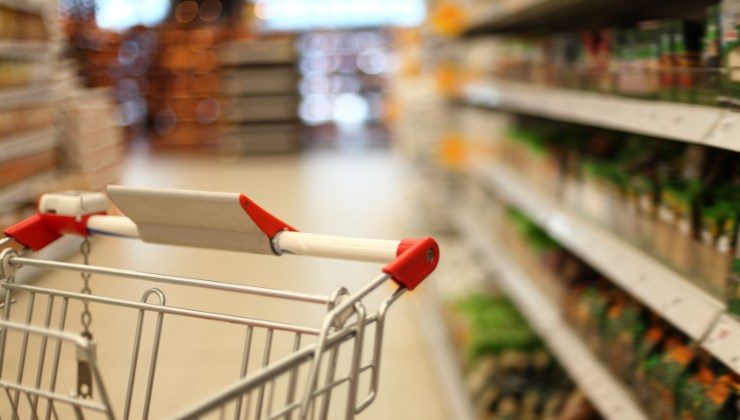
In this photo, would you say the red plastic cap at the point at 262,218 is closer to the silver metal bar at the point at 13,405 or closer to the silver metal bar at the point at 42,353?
the silver metal bar at the point at 42,353

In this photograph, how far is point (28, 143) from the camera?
189cm

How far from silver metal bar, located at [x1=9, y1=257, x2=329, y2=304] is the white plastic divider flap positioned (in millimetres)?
67

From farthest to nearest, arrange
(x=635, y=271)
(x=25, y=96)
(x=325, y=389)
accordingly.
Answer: (x=25, y=96) < (x=635, y=271) < (x=325, y=389)

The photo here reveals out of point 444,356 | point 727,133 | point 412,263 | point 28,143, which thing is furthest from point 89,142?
point 444,356

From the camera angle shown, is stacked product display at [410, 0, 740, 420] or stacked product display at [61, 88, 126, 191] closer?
stacked product display at [410, 0, 740, 420]

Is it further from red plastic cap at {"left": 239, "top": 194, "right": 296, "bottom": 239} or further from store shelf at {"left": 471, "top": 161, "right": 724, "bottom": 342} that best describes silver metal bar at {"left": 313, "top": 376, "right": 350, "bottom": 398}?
store shelf at {"left": 471, "top": 161, "right": 724, "bottom": 342}

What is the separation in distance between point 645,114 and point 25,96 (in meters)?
1.61

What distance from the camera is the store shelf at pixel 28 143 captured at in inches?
68.3

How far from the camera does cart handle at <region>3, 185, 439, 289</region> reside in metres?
0.99

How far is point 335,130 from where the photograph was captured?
1147 centimetres

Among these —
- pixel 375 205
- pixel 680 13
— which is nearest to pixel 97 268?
pixel 680 13

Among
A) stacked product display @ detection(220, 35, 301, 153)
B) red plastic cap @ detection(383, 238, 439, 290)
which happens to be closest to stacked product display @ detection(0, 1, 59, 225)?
red plastic cap @ detection(383, 238, 439, 290)

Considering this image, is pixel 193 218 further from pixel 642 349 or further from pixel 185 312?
A: pixel 642 349

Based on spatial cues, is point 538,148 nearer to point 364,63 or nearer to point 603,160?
point 603,160
